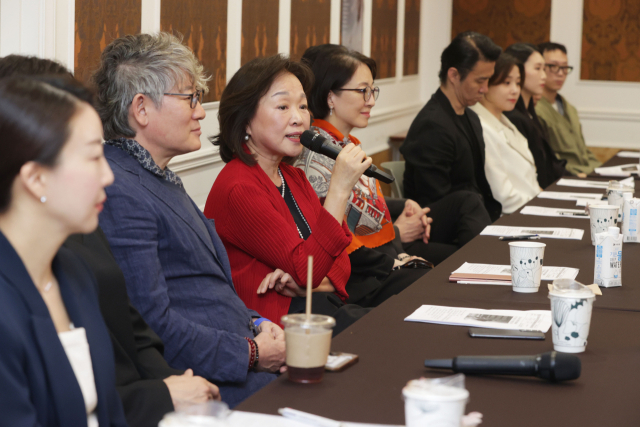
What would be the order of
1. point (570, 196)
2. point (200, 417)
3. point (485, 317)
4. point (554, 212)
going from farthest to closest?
point (570, 196), point (554, 212), point (485, 317), point (200, 417)

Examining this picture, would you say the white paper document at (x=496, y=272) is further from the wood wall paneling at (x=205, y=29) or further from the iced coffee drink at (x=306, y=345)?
the wood wall paneling at (x=205, y=29)

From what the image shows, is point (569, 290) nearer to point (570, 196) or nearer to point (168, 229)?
Answer: point (168, 229)

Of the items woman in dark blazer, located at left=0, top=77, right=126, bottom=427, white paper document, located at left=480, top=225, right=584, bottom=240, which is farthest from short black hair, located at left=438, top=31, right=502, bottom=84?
woman in dark blazer, located at left=0, top=77, right=126, bottom=427

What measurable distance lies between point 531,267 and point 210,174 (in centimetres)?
198

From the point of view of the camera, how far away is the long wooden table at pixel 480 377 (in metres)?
1.16

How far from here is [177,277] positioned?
6.02 ft

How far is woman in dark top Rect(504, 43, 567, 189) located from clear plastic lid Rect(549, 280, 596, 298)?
12.7ft

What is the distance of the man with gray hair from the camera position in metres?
1.71

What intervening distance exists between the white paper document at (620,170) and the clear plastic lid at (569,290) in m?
3.33

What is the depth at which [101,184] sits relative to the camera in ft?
3.66

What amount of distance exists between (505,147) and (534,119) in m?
1.27

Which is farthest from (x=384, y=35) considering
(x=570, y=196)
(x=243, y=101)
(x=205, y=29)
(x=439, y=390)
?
(x=439, y=390)

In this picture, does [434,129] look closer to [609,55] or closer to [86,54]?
[86,54]

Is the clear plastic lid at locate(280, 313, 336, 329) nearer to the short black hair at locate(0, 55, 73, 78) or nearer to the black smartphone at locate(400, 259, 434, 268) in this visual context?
the short black hair at locate(0, 55, 73, 78)
